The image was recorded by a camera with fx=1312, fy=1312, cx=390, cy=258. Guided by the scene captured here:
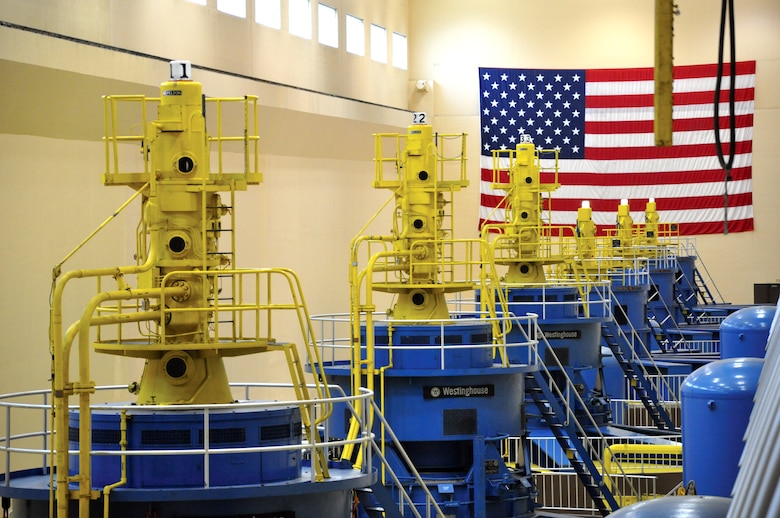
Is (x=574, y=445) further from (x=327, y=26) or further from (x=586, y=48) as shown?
(x=586, y=48)

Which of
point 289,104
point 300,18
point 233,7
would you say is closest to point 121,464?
point 233,7

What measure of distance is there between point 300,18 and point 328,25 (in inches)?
78.4

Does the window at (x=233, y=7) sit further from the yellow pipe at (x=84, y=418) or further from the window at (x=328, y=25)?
the yellow pipe at (x=84, y=418)

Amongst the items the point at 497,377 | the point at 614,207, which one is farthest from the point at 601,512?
the point at 614,207

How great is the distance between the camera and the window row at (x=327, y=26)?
27517mm

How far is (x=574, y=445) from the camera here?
2297 cm

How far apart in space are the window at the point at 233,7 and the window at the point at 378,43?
9.34 meters

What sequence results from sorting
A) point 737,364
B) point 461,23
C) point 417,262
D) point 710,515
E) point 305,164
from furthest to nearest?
point 461,23
point 305,164
point 417,262
point 737,364
point 710,515

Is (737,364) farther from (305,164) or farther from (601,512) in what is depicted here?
(305,164)

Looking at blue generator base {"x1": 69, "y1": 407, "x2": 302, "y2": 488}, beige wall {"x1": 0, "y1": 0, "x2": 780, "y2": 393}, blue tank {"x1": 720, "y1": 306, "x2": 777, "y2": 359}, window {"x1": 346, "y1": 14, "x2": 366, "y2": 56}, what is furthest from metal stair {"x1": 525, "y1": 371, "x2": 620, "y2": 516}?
window {"x1": 346, "y1": 14, "x2": 366, "y2": 56}

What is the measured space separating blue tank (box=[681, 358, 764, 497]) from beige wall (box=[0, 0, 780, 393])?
10.8 meters

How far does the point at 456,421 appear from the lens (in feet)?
69.4

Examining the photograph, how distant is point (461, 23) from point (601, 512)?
882 inches

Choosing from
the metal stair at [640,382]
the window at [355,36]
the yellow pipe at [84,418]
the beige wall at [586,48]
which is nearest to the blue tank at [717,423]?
the yellow pipe at [84,418]
